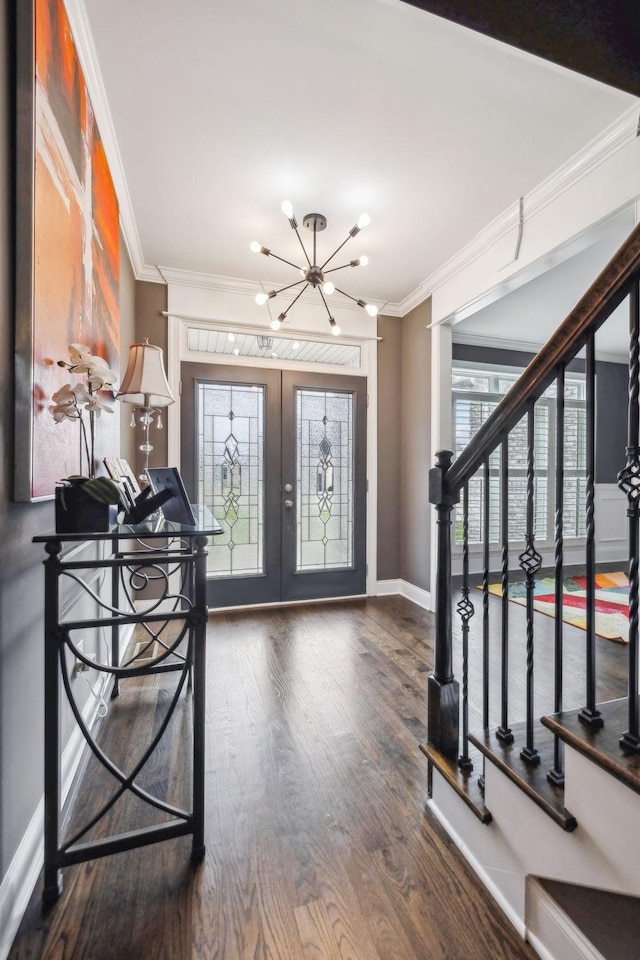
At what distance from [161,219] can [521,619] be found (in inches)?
153

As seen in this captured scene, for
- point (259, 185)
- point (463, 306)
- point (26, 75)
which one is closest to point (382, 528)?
point (463, 306)

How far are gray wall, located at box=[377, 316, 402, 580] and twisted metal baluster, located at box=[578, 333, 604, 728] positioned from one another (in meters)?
3.03

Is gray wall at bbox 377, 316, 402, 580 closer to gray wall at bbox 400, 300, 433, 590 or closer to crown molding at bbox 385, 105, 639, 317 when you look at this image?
gray wall at bbox 400, 300, 433, 590

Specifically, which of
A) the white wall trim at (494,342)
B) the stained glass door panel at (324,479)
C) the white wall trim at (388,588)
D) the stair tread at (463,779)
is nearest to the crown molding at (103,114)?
the stained glass door panel at (324,479)

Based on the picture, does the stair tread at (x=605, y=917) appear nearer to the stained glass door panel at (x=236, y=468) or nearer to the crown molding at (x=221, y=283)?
the stained glass door panel at (x=236, y=468)

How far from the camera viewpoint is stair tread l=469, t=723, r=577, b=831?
0.96m

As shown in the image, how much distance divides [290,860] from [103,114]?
3.05 meters

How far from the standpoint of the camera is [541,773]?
1.08 m

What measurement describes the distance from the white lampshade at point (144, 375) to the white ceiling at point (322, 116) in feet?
3.49

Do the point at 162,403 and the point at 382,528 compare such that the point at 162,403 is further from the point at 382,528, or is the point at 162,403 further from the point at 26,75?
the point at 382,528

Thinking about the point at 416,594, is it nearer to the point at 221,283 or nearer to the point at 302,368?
the point at 302,368

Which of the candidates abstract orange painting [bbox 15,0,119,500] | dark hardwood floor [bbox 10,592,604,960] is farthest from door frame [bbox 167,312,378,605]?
dark hardwood floor [bbox 10,592,604,960]

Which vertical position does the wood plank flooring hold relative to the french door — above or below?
below

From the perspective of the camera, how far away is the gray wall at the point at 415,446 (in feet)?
12.1
